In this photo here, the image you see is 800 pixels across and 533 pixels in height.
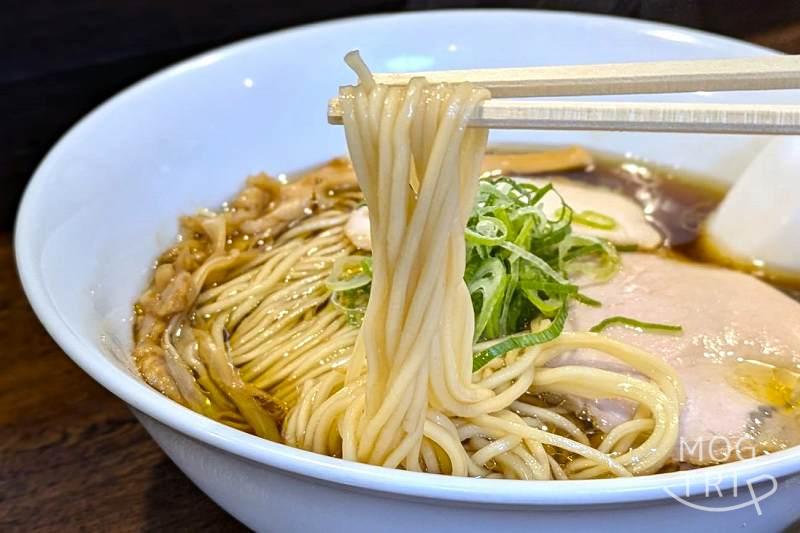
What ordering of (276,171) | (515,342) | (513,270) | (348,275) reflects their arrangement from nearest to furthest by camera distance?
1. (515,342)
2. (513,270)
3. (348,275)
4. (276,171)

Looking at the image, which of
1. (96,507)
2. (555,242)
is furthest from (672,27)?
A: (96,507)

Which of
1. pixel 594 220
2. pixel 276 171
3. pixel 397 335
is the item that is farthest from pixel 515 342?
pixel 276 171

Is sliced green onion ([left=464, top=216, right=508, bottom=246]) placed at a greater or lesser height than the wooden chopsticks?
lesser

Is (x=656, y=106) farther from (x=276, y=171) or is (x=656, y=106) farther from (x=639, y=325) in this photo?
(x=276, y=171)

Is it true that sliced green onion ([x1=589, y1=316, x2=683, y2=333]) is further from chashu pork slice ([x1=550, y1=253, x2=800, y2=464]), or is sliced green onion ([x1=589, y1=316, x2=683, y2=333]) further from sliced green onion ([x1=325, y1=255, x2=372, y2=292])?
sliced green onion ([x1=325, y1=255, x2=372, y2=292])

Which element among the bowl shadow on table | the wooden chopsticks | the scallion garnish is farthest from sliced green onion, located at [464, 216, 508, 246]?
the bowl shadow on table

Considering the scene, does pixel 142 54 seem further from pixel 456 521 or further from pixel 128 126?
pixel 456 521
